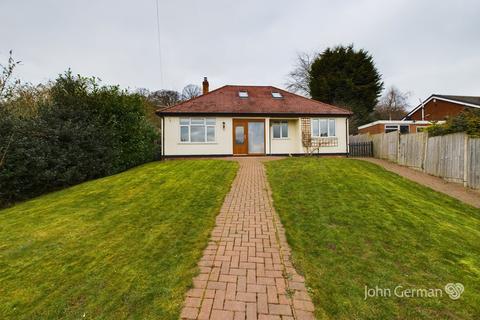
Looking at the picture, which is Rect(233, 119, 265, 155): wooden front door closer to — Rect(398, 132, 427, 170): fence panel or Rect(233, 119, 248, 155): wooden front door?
Rect(233, 119, 248, 155): wooden front door

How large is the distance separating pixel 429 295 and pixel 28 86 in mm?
22860

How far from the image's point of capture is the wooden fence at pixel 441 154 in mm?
8664

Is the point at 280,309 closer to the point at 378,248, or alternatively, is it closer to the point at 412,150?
the point at 378,248

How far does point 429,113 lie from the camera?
2761 centimetres

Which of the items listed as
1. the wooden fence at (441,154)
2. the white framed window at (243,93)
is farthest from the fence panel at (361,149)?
the white framed window at (243,93)

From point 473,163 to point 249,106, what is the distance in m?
12.1

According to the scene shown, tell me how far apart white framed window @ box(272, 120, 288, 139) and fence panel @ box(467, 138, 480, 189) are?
32.0 ft

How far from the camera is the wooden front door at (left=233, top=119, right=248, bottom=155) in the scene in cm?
1590

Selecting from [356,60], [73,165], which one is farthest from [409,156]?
[356,60]

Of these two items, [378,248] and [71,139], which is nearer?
[378,248]

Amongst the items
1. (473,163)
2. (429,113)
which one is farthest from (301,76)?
(473,163)

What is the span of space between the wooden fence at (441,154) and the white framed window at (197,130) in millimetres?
11472

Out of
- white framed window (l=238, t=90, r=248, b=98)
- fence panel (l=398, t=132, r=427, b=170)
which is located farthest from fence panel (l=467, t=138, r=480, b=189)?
white framed window (l=238, t=90, r=248, b=98)

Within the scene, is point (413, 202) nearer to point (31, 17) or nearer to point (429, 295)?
point (429, 295)
